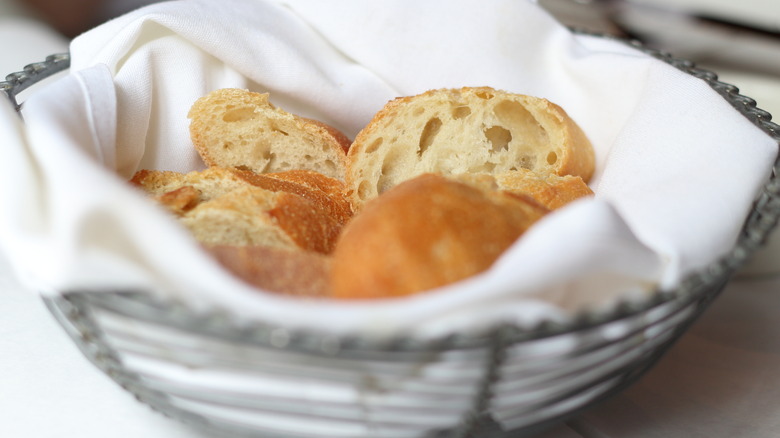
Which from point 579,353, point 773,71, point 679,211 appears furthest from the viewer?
point 773,71

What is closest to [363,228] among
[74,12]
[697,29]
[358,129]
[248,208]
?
[248,208]

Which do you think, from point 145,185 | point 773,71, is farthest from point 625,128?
point 773,71

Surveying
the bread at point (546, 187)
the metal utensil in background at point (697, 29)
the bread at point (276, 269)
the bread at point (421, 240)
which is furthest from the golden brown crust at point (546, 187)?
the metal utensil in background at point (697, 29)

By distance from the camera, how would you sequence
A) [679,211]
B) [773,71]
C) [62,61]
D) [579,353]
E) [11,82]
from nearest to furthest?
1. [579,353]
2. [679,211]
3. [11,82]
4. [62,61]
5. [773,71]

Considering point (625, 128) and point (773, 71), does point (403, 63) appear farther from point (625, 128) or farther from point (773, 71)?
point (773, 71)

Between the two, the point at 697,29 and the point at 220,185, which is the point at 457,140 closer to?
the point at 220,185

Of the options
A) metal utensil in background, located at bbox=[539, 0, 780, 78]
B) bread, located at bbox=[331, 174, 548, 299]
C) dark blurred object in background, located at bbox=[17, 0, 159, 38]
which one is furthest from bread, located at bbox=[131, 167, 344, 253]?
dark blurred object in background, located at bbox=[17, 0, 159, 38]

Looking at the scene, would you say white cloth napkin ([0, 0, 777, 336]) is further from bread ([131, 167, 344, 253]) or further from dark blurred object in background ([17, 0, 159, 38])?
dark blurred object in background ([17, 0, 159, 38])

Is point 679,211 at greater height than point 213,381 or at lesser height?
greater
